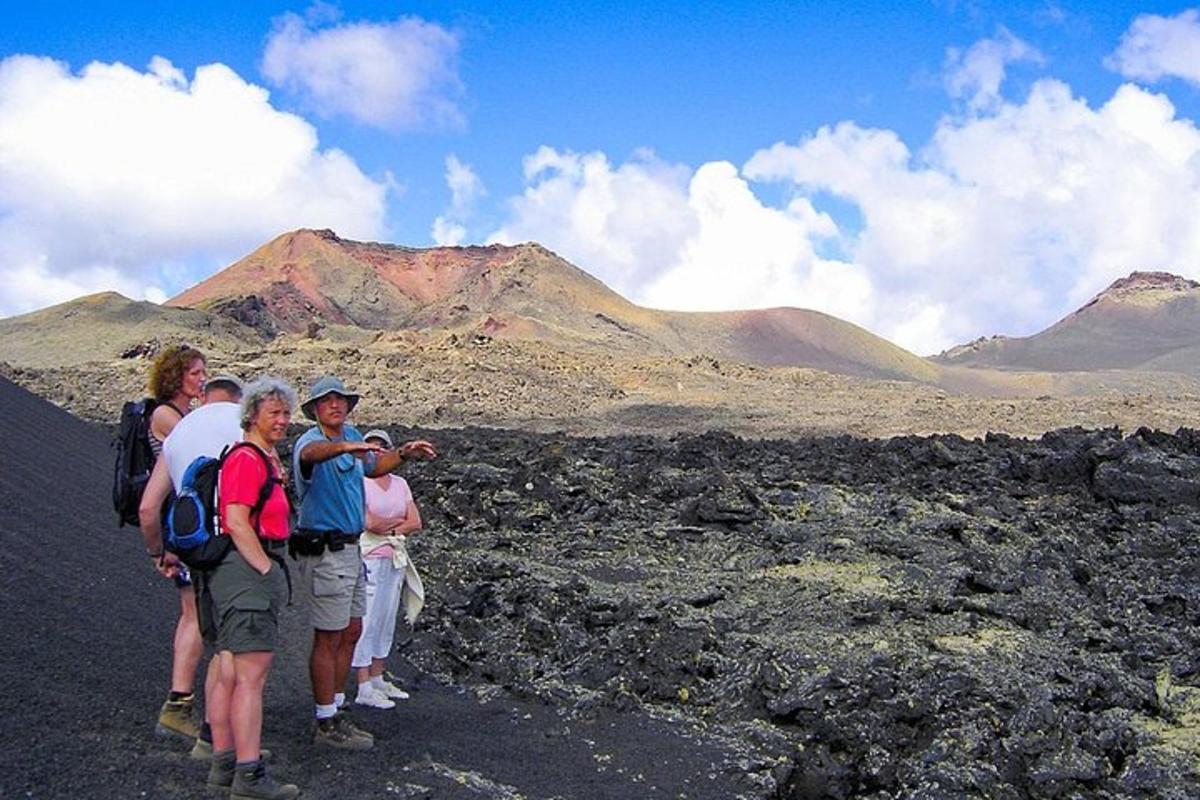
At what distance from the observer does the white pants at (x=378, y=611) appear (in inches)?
230

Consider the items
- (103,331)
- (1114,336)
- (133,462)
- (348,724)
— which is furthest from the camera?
(1114,336)

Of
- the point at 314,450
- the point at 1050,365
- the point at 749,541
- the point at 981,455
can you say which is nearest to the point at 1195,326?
the point at 1050,365

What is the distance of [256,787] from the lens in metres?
4.10

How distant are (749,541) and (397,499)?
5.71 meters

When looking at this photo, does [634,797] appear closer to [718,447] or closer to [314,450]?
[314,450]

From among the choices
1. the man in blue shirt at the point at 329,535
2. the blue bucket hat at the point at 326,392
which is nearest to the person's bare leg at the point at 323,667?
the man in blue shirt at the point at 329,535

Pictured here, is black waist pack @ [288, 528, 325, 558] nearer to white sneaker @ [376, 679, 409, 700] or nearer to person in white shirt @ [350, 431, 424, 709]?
person in white shirt @ [350, 431, 424, 709]

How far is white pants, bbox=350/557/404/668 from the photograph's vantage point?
5.84m

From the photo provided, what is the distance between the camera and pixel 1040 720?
19.4ft

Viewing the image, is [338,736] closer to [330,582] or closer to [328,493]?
[330,582]

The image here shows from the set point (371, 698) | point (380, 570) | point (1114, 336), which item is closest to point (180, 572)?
point (380, 570)

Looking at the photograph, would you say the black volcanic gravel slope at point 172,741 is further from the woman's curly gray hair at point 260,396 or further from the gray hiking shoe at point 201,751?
the woman's curly gray hair at point 260,396

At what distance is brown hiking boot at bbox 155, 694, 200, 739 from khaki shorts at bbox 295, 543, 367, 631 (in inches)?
23.8

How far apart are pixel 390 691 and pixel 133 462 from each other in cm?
206
